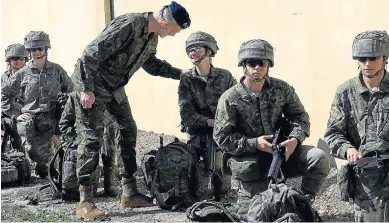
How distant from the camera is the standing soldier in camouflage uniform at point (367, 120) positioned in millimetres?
6484

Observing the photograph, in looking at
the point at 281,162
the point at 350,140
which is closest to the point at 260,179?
the point at 281,162

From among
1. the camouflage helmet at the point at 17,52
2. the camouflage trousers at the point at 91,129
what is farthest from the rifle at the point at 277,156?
the camouflage helmet at the point at 17,52

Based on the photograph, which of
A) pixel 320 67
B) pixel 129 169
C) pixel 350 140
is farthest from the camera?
pixel 320 67

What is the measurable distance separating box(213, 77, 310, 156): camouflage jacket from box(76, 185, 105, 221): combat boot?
1.36 meters

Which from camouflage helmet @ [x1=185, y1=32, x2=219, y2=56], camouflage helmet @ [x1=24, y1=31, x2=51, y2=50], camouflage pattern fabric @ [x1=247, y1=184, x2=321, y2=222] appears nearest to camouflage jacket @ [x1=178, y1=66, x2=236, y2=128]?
camouflage helmet @ [x1=185, y1=32, x2=219, y2=56]

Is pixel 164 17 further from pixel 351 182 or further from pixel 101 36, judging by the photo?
pixel 351 182

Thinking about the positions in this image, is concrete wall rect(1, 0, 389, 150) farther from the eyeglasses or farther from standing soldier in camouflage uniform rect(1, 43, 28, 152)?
standing soldier in camouflage uniform rect(1, 43, 28, 152)

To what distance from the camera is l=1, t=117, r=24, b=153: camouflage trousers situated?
10812 mm

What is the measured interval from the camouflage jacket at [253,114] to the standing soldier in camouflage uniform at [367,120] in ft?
1.79

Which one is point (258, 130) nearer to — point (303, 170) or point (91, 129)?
point (303, 170)

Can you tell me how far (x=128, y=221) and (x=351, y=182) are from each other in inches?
85.8

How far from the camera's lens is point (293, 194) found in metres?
6.38

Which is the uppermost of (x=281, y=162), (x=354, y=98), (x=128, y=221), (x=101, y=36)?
(x=101, y=36)

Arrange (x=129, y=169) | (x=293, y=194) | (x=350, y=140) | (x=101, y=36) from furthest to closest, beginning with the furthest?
(x=129, y=169) → (x=101, y=36) → (x=350, y=140) → (x=293, y=194)
